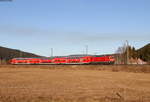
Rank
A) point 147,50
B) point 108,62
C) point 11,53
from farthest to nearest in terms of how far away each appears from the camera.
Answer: point 11,53 → point 147,50 → point 108,62

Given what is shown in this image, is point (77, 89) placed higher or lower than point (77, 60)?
lower

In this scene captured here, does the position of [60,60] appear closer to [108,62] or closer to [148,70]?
[108,62]

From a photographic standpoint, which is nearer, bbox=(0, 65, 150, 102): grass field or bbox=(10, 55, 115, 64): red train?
bbox=(0, 65, 150, 102): grass field

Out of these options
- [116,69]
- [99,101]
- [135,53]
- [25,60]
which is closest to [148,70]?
[116,69]

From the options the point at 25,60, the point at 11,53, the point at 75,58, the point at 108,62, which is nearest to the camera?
the point at 108,62

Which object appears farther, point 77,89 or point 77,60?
point 77,60

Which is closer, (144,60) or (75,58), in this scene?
(75,58)

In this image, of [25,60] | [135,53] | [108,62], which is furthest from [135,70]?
[135,53]

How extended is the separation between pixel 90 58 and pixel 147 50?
122 feet

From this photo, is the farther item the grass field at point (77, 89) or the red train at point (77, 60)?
the red train at point (77, 60)

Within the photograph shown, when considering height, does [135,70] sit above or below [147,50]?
below

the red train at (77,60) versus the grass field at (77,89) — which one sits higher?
the red train at (77,60)

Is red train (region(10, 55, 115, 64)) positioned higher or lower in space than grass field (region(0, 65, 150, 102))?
higher

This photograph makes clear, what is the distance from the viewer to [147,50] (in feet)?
325
